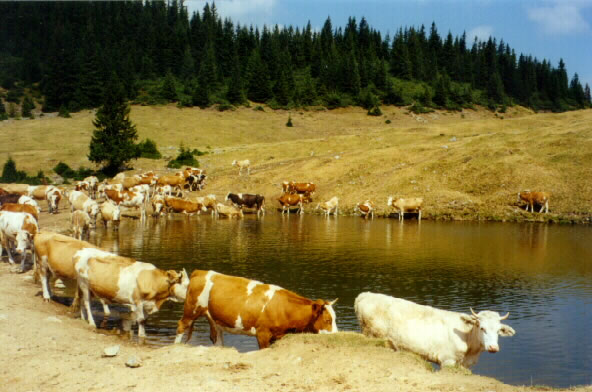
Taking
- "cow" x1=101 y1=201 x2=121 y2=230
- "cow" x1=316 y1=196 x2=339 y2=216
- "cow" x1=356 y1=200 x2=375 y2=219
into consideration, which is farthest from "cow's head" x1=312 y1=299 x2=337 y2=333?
"cow" x1=316 y1=196 x2=339 y2=216

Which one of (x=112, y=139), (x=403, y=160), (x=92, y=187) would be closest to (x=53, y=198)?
(x=92, y=187)

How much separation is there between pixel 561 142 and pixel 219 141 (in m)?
48.1

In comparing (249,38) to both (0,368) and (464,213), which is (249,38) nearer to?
(464,213)

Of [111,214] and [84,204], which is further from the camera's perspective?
[84,204]

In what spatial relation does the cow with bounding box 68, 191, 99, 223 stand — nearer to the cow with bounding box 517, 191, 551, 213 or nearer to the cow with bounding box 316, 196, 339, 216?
the cow with bounding box 316, 196, 339, 216

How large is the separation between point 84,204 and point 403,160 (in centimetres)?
Answer: 3040

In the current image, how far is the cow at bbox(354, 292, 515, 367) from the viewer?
10172 millimetres

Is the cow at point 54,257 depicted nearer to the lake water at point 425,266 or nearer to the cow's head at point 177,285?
the cow's head at point 177,285

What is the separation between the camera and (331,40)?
159m

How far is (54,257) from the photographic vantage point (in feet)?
47.9

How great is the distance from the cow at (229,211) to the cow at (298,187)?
7.27 meters

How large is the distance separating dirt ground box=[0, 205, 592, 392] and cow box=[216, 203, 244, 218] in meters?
26.8

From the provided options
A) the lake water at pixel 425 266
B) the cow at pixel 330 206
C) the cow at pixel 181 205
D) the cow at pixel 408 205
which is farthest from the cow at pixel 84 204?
the cow at pixel 408 205

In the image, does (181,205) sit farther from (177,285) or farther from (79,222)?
(177,285)
